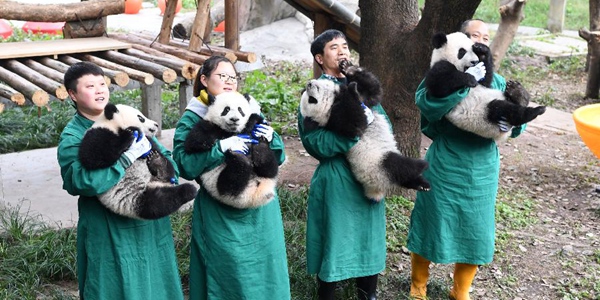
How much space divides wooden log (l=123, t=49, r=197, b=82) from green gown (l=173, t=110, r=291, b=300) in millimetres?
1868

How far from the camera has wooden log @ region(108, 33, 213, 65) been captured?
19.1 feet

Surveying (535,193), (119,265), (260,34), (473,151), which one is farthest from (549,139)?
(260,34)

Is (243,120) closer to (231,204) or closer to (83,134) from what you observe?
(231,204)

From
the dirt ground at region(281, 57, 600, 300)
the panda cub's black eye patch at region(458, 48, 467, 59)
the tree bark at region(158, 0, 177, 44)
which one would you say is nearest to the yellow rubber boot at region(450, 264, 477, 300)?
the dirt ground at region(281, 57, 600, 300)

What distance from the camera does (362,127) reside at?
3658 mm

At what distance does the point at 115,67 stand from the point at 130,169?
2.25 m

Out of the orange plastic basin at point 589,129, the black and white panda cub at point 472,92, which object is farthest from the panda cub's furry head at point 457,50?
the orange plastic basin at point 589,129

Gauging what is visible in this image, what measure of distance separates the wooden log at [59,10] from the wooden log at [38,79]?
0.74 metres

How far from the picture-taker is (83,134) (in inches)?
129

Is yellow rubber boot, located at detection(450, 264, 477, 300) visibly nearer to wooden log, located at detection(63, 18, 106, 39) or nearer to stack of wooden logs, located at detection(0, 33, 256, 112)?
stack of wooden logs, located at detection(0, 33, 256, 112)

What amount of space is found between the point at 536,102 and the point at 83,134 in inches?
331

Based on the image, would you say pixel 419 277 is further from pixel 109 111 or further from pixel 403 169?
pixel 109 111

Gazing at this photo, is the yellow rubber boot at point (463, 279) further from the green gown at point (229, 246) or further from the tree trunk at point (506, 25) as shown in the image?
the tree trunk at point (506, 25)

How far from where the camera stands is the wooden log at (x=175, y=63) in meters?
5.35
